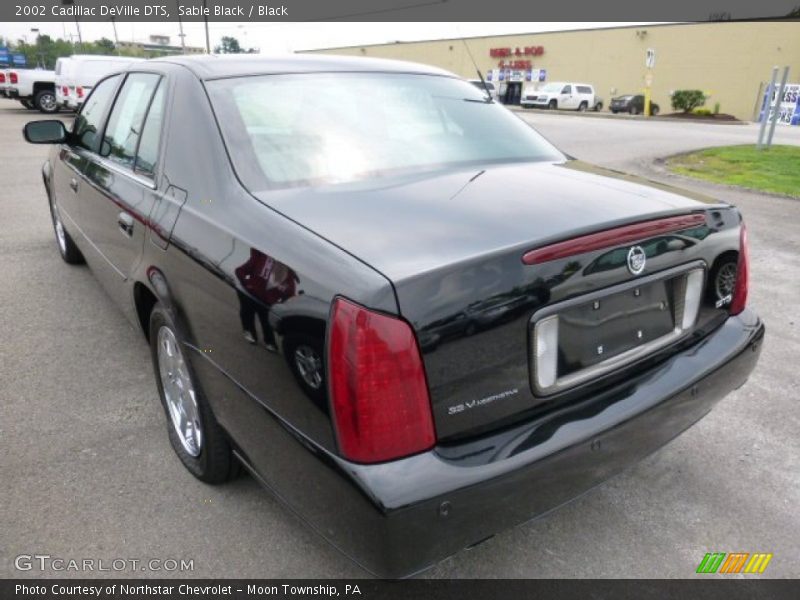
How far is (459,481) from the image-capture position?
1.64 metres

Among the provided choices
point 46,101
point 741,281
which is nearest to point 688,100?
point 46,101

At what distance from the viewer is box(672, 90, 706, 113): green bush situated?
130 ft

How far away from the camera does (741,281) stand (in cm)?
251

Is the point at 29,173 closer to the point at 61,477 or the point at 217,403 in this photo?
A: the point at 61,477

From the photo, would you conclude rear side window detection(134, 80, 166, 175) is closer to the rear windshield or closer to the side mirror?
the rear windshield

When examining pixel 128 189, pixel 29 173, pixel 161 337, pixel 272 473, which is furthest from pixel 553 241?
pixel 29 173

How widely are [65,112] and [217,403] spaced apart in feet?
79.4

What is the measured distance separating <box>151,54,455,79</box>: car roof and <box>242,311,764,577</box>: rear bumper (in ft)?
5.89

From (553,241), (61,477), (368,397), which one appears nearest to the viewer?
(368,397)

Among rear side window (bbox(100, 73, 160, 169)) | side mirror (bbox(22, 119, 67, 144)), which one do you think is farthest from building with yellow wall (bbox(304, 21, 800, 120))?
rear side window (bbox(100, 73, 160, 169))

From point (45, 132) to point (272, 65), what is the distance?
2096 mm

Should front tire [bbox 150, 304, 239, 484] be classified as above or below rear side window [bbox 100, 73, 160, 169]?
below

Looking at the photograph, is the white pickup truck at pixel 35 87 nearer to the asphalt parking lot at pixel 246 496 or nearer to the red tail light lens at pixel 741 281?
the asphalt parking lot at pixel 246 496

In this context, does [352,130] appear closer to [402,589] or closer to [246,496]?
[246,496]
